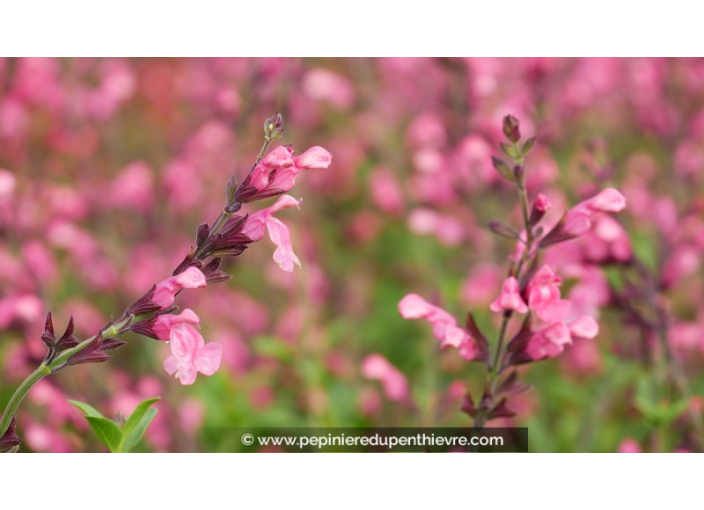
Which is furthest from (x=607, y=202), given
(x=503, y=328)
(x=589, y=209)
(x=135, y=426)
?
(x=135, y=426)

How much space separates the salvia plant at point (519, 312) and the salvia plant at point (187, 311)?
11.6 inches

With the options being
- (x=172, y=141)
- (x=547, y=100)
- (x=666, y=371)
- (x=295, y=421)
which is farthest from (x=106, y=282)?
(x=666, y=371)

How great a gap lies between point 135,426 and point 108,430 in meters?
0.04

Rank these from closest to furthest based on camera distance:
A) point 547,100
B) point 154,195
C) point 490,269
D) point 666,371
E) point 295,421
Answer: point 666,371 < point 295,421 < point 490,269 < point 547,100 < point 154,195

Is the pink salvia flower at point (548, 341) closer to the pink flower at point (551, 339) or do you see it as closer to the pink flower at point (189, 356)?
the pink flower at point (551, 339)

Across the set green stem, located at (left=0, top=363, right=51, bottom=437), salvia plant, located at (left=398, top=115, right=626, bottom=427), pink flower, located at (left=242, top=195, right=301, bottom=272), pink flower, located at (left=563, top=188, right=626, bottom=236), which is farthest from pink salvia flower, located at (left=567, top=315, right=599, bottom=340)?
green stem, located at (left=0, top=363, right=51, bottom=437)

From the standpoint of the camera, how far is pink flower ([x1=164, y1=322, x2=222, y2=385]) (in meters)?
1.10

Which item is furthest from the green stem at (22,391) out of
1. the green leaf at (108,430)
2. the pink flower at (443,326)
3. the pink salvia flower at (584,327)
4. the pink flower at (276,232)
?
the pink salvia flower at (584,327)

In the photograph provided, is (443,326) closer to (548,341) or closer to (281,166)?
(548,341)

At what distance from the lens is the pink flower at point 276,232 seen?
1.12 metres

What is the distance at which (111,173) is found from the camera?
2.71 meters

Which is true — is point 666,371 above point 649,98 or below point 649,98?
below

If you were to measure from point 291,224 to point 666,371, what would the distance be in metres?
1.30

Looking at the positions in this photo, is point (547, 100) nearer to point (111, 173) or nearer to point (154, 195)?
point (154, 195)
